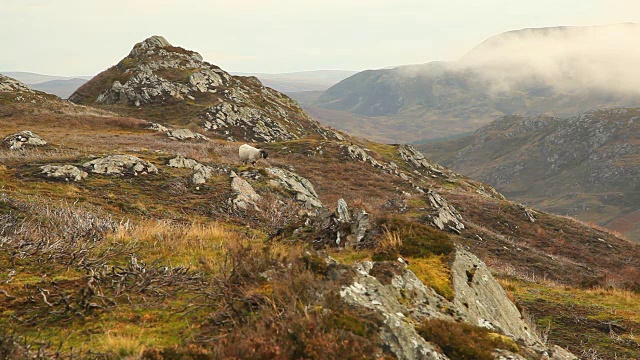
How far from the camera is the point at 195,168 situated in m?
27.7

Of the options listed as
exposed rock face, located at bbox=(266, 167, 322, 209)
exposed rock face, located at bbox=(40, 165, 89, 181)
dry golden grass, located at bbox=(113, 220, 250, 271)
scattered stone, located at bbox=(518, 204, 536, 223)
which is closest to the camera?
dry golden grass, located at bbox=(113, 220, 250, 271)

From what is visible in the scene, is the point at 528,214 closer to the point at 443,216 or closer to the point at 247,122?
the point at 443,216

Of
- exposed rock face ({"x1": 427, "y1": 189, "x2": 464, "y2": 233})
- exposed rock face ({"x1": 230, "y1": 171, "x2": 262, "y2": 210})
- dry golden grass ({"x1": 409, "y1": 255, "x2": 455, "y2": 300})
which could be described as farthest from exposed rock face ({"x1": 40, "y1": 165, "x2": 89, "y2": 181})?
exposed rock face ({"x1": 427, "y1": 189, "x2": 464, "y2": 233})

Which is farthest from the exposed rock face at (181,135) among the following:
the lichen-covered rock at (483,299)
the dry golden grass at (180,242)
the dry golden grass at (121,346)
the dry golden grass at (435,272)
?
the dry golden grass at (121,346)

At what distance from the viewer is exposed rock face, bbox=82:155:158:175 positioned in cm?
2392

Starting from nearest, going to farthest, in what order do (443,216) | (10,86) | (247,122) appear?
(443,216)
(10,86)
(247,122)

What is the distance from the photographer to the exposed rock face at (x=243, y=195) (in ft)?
76.6

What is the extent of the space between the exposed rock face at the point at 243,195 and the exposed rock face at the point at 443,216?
17264mm

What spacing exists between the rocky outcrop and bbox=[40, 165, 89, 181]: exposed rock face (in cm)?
620

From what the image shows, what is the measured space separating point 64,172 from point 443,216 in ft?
102

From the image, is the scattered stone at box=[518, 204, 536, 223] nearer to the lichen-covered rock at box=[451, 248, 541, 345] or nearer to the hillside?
the hillside

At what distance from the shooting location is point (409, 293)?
7.47 m

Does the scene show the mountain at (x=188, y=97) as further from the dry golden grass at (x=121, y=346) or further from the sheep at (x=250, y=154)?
the dry golden grass at (x=121, y=346)

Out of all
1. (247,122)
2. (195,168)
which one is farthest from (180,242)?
(247,122)
